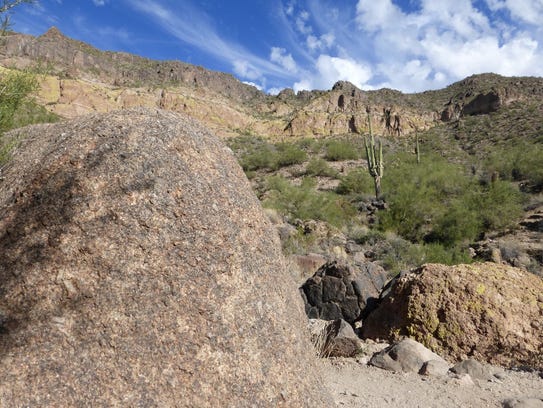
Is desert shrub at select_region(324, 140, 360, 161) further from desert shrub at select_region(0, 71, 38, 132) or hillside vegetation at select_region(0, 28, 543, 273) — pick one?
desert shrub at select_region(0, 71, 38, 132)

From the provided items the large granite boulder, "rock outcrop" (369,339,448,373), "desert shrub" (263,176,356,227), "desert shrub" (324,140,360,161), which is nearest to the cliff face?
"desert shrub" (324,140,360,161)

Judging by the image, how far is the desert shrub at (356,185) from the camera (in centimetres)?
2383

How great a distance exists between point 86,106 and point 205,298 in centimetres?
4973

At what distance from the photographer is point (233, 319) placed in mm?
2301

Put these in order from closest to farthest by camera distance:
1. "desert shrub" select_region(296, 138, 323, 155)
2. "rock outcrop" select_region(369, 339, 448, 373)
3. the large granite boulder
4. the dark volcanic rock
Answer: the large granite boulder → "rock outcrop" select_region(369, 339, 448, 373) → the dark volcanic rock → "desert shrub" select_region(296, 138, 323, 155)

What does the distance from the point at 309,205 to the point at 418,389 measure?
15.6m

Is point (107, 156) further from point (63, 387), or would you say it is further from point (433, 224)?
point (433, 224)

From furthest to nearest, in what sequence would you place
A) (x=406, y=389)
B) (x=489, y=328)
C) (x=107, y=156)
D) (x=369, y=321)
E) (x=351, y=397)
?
(x=369, y=321), (x=489, y=328), (x=406, y=389), (x=351, y=397), (x=107, y=156)

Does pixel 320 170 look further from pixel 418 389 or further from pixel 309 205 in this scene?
pixel 418 389

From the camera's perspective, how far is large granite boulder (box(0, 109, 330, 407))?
207cm

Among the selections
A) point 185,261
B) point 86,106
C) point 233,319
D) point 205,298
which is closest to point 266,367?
point 233,319

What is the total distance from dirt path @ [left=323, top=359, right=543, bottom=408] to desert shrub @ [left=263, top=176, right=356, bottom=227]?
13046 mm

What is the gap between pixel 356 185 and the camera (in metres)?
24.2

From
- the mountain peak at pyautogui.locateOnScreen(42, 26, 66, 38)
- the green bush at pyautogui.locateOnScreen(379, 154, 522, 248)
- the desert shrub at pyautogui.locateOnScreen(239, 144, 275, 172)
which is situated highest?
the mountain peak at pyautogui.locateOnScreen(42, 26, 66, 38)
